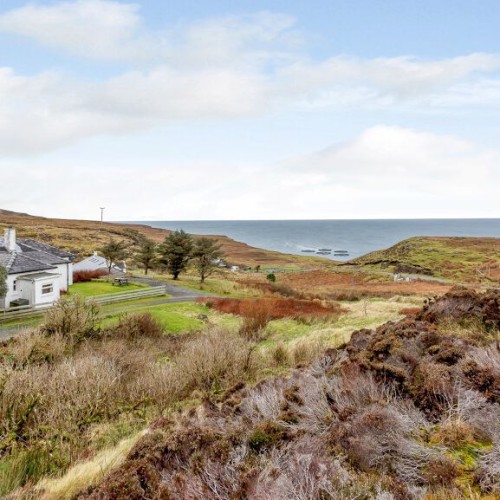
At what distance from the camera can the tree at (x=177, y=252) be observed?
45.8m

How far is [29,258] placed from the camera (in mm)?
32781

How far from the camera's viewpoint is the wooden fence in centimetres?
2602

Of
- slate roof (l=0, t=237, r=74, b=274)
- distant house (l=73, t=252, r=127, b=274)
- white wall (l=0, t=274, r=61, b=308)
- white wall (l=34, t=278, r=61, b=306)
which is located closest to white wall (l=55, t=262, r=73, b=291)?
slate roof (l=0, t=237, r=74, b=274)

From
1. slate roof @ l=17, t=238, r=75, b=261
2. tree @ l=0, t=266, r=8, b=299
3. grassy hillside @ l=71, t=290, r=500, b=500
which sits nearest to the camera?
grassy hillside @ l=71, t=290, r=500, b=500

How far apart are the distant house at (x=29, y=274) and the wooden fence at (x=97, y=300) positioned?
1135 mm

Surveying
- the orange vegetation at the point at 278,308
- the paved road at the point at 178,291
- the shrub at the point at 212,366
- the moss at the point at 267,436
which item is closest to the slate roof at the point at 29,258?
the paved road at the point at 178,291

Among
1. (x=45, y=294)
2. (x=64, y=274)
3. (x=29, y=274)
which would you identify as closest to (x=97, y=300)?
(x=45, y=294)

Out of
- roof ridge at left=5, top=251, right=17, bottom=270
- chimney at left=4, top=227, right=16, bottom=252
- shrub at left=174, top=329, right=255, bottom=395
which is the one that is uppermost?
chimney at left=4, top=227, right=16, bottom=252

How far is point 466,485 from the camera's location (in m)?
4.21

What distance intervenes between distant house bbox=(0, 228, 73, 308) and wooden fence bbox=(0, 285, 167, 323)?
1135 millimetres

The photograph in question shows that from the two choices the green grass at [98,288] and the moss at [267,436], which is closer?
the moss at [267,436]

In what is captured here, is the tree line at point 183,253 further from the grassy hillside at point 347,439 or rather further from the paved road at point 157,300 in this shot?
the grassy hillside at point 347,439

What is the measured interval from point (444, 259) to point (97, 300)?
5904 centimetres

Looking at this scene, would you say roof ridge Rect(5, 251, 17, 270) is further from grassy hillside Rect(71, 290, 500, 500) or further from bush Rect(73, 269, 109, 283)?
grassy hillside Rect(71, 290, 500, 500)
